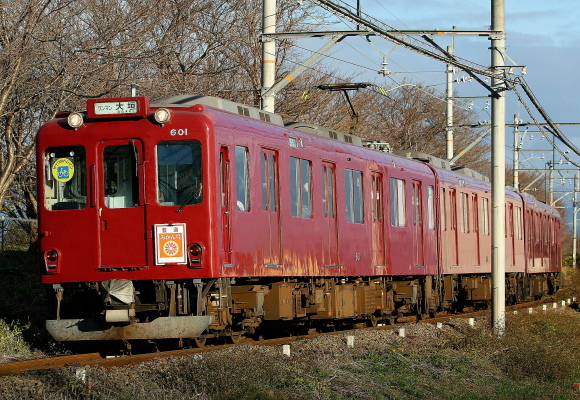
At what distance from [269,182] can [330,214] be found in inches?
88.0

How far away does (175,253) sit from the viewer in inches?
447

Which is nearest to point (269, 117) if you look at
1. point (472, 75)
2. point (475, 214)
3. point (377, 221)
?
point (377, 221)

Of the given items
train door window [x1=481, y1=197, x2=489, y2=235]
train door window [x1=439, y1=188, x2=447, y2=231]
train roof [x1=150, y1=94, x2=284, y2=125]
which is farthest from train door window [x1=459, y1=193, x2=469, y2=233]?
train roof [x1=150, y1=94, x2=284, y2=125]

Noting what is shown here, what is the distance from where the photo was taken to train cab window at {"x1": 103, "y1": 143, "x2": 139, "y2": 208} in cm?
1169

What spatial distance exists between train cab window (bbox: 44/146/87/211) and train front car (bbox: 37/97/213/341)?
0.04 ft

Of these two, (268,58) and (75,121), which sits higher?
(268,58)

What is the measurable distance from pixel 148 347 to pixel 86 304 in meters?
1.44

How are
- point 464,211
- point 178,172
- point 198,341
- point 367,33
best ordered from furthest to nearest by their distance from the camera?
point 464,211, point 367,33, point 198,341, point 178,172

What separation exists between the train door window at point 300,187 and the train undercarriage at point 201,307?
3.28ft

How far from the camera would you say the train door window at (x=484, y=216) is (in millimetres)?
23922

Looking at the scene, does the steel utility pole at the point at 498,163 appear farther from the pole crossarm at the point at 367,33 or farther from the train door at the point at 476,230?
the train door at the point at 476,230

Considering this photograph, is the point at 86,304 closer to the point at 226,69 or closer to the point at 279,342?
the point at 279,342

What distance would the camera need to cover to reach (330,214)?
1490 centimetres

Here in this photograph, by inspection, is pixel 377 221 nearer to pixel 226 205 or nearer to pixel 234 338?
pixel 234 338
